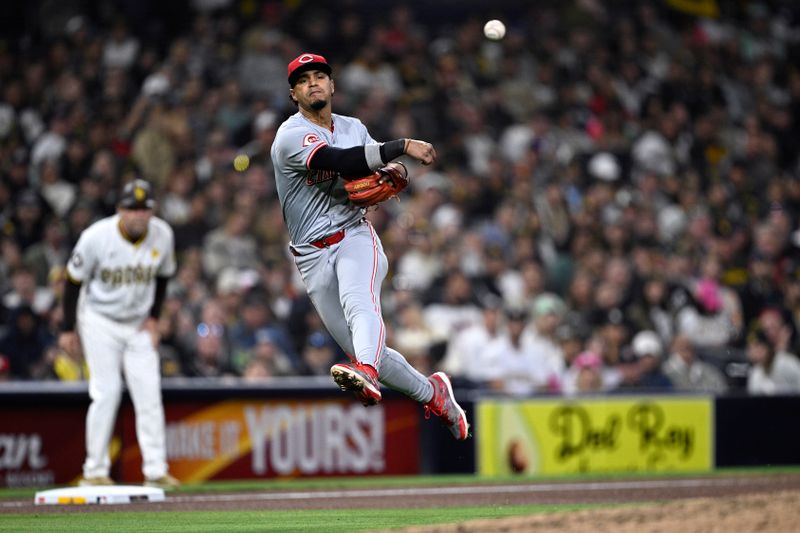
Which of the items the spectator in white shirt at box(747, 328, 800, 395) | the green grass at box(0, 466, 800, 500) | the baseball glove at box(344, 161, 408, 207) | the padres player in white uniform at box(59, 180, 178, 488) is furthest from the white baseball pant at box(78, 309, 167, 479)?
the spectator in white shirt at box(747, 328, 800, 395)

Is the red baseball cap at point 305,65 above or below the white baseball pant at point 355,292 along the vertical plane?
above

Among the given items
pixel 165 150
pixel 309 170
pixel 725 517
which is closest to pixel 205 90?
pixel 165 150

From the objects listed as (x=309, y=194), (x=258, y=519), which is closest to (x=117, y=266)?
(x=309, y=194)

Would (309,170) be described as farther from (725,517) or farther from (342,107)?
(342,107)

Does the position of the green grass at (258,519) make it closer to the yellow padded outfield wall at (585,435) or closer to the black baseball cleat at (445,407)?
the black baseball cleat at (445,407)

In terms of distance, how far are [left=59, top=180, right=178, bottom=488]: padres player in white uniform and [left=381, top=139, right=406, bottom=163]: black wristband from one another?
306 centimetres

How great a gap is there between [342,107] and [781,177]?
6131mm

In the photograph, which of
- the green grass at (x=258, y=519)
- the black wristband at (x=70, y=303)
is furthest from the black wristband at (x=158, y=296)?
the green grass at (x=258, y=519)

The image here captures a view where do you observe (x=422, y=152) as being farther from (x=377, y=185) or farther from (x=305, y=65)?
(x=305, y=65)

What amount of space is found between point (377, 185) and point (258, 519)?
1999 millimetres

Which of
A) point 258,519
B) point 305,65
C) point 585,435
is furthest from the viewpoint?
point 585,435

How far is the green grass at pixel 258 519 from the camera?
669 cm

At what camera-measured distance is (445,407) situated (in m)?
7.30

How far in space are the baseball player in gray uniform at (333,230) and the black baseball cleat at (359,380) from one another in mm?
214
